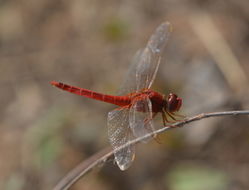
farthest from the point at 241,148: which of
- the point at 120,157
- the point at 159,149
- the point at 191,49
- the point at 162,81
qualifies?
the point at 120,157

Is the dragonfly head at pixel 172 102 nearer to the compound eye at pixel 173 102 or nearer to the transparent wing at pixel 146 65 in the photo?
the compound eye at pixel 173 102

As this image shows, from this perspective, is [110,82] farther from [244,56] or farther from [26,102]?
[244,56]

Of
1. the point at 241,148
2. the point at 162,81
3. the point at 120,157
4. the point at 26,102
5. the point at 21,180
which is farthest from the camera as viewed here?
the point at 26,102

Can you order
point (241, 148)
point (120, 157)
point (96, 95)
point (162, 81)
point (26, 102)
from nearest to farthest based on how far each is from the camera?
point (120, 157)
point (96, 95)
point (241, 148)
point (162, 81)
point (26, 102)

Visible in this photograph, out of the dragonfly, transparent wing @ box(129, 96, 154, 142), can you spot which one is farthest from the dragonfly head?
transparent wing @ box(129, 96, 154, 142)

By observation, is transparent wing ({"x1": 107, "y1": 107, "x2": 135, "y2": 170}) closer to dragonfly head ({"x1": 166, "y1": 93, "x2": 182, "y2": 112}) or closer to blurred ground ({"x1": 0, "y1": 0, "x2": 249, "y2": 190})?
dragonfly head ({"x1": 166, "y1": 93, "x2": 182, "y2": 112})

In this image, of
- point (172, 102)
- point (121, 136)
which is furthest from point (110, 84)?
point (121, 136)

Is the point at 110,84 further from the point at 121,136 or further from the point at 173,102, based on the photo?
the point at 121,136
